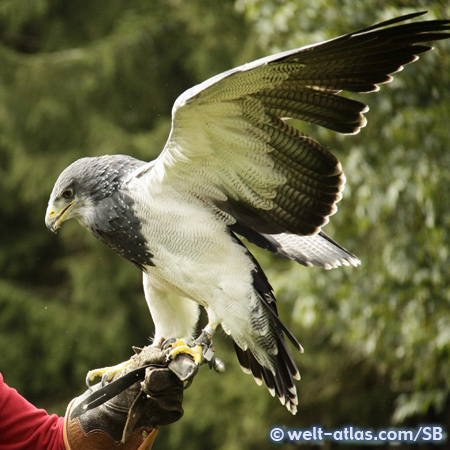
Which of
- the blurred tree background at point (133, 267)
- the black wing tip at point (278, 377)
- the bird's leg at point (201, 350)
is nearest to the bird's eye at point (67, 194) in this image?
the bird's leg at point (201, 350)

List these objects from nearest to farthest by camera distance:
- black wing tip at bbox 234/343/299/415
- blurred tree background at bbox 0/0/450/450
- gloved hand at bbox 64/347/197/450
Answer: gloved hand at bbox 64/347/197/450 → black wing tip at bbox 234/343/299/415 → blurred tree background at bbox 0/0/450/450

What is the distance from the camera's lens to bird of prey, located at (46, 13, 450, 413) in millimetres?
3232

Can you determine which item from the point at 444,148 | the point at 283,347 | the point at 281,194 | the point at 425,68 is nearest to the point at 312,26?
the point at 425,68

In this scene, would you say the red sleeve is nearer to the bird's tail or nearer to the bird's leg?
the bird's leg

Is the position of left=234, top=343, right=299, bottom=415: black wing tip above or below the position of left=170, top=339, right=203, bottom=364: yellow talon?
below

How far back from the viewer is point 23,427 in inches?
123

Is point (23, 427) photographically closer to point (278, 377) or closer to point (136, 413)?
point (136, 413)

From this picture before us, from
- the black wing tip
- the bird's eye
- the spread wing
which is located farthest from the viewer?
the black wing tip

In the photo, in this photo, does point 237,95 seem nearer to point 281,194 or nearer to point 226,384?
point 281,194

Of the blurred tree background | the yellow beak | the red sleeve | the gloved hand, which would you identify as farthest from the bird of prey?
the blurred tree background

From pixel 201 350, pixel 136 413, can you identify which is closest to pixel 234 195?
pixel 201 350

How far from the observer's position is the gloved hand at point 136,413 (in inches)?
126

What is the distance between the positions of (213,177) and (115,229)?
0.47m

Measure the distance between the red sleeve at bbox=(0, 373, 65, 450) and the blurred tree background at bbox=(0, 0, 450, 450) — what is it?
2868mm
